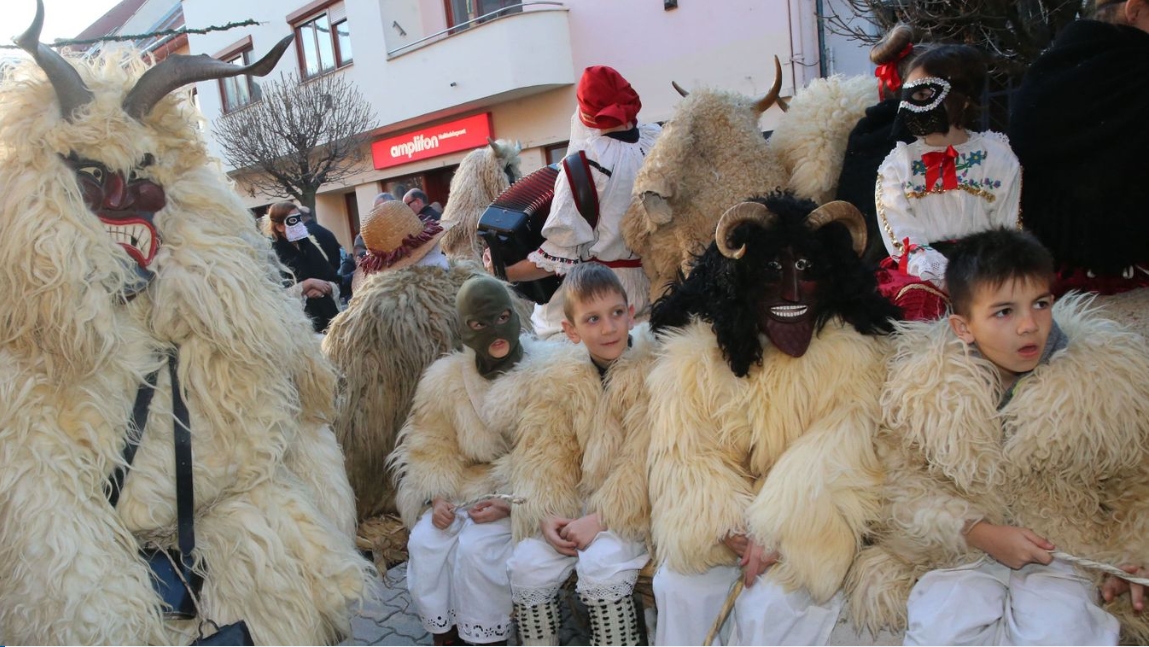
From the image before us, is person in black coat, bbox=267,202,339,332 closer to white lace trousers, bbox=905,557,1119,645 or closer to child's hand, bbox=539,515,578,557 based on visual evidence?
child's hand, bbox=539,515,578,557

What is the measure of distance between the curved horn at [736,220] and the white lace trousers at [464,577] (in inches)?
52.8

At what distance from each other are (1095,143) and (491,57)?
35.3ft

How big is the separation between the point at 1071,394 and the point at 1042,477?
0.77ft

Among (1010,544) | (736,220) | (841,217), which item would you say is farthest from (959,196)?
(1010,544)

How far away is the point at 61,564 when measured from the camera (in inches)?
74.5

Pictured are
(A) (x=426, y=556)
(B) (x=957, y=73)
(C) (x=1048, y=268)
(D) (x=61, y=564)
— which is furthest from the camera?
(A) (x=426, y=556)

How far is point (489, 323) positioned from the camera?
9.99ft

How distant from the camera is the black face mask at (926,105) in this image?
102 inches

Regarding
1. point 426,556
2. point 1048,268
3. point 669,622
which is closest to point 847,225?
point 1048,268

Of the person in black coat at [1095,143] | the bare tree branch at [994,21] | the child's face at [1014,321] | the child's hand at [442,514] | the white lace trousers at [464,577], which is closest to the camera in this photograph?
the child's face at [1014,321]

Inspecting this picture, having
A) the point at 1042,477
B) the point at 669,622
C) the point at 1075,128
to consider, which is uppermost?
the point at 1075,128

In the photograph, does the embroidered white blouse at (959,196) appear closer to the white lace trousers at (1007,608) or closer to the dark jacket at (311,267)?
the white lace trousers at (1007,608)

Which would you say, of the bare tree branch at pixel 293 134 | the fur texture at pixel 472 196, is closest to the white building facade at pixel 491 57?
the bare tree branch at pixel 293 134

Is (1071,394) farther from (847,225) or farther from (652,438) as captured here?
(652,438)
